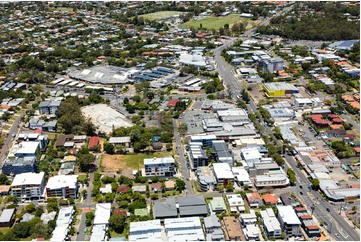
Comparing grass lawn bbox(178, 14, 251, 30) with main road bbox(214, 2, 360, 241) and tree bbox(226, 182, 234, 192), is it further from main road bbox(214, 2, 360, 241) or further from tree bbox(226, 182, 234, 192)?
tree bbox(226, 182, 234, 192)

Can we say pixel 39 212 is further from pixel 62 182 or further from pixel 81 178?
pixel 81 178

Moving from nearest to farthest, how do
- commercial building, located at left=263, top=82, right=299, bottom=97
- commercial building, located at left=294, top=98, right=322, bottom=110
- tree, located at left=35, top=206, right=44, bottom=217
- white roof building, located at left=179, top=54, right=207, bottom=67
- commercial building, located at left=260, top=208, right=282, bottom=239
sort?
commercial building, located at left=260, top=208, right=282, bottom=239
tree, located at left=35, top=206, right=44, bottom=217
commercial building, located at left=294, top=98, right=322, bottom=110
commercial building, located at left=263, top=82, right=299, bottom=97
white roof building, located at left=179, top=54, right=207, bottom=67

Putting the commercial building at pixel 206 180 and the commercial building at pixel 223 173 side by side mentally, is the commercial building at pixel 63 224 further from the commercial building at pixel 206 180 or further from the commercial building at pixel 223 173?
the commercial building at pixel 223 173

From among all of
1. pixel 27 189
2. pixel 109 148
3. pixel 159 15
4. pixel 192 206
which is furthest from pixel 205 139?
pixel 159 15

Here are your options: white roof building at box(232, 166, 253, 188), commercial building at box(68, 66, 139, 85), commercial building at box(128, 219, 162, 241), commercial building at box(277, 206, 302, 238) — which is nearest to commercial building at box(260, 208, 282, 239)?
commercial building at box(277, 206, 302, 238)

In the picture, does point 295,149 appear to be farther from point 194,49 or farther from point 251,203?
point 194,49
